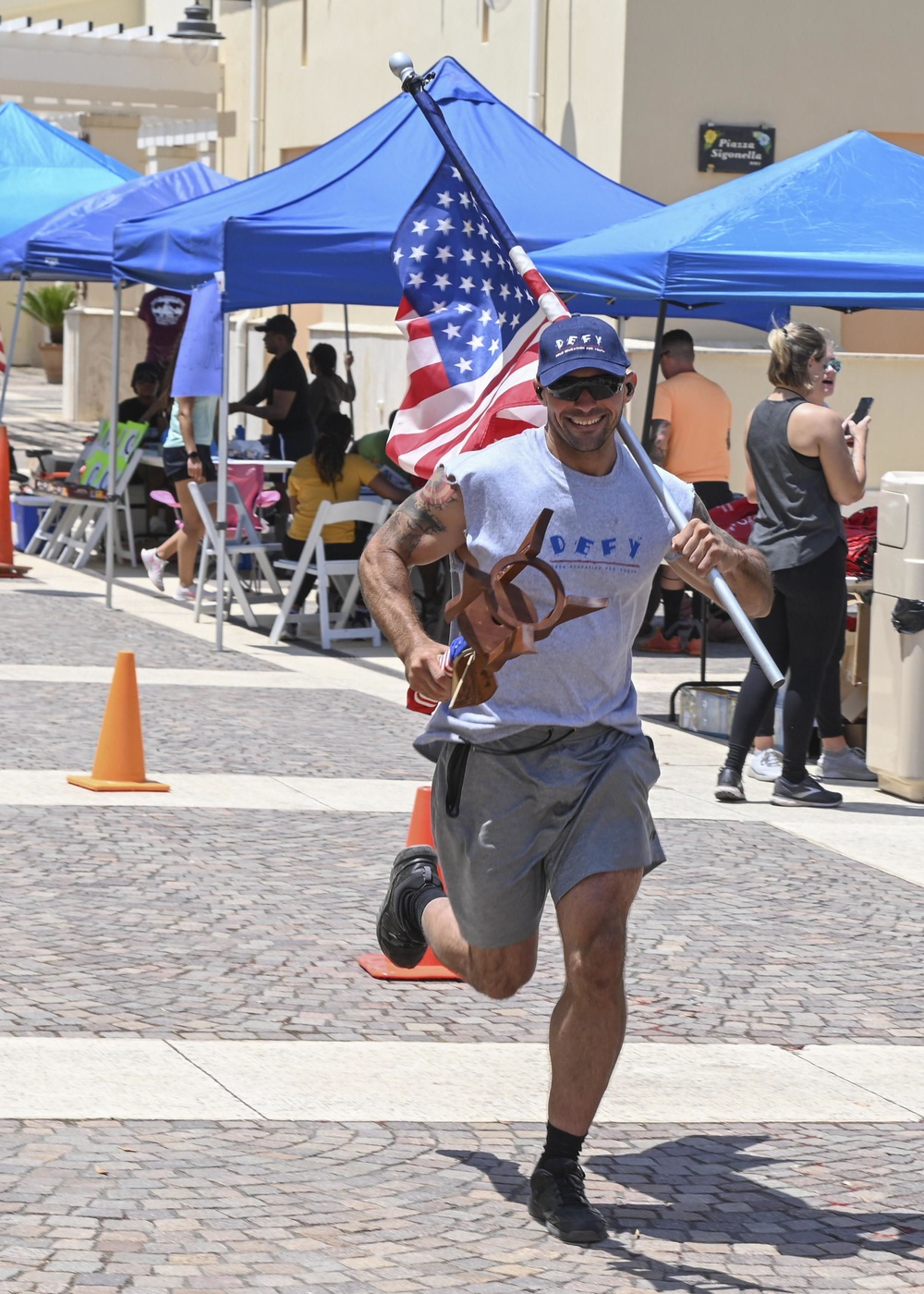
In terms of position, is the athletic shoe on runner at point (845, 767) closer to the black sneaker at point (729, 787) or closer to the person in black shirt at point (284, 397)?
the black sneaker at point (729, 787)

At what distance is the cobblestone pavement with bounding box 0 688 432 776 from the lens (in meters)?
9.57

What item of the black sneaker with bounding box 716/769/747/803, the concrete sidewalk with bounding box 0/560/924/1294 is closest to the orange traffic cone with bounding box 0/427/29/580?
the concrete sidewalk with bounding box 0/560/924/1294

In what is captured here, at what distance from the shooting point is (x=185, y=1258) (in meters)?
4.09

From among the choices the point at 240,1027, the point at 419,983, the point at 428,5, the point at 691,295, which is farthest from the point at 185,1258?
the point at 428,5

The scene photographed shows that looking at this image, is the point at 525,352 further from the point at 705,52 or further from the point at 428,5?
the point at 428,5

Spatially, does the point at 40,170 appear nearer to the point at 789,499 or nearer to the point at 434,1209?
the point at 789,499

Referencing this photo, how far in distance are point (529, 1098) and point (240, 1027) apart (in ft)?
2.97

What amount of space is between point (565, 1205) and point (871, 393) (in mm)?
15712

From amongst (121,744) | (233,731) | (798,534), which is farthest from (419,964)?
(233,731)

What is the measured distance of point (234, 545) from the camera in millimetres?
14992

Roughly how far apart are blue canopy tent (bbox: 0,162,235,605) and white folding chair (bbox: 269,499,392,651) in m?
2.39

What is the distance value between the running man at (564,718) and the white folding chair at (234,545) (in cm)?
940

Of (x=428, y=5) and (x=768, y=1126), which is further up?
(x=428, y=5)

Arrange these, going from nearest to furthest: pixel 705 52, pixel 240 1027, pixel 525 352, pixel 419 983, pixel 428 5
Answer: pixel 240 1027 < pixel 419 983 < pixel 525 352 < pixel 705 52 < pixel 428 5
